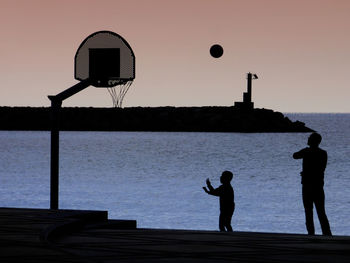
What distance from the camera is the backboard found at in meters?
15.0

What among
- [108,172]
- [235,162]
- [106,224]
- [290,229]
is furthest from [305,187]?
[235,162]

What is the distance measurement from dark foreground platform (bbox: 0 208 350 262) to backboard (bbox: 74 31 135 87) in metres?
3.88

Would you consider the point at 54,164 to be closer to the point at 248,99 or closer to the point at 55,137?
the point at 55,137

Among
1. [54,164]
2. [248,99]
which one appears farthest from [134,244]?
[248,99]

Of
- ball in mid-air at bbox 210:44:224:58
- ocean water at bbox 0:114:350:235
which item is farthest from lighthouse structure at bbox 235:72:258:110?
ball in mid-air at bbox 210:44:224:58

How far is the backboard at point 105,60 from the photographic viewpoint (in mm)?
14969

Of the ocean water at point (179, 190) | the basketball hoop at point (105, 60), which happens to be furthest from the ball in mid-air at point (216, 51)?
the basketball hoop at point (105, 60)

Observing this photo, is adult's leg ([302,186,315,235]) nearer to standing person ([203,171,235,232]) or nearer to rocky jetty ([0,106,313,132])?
standing person ([203,171,235,232])

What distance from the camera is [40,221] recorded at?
11.0m

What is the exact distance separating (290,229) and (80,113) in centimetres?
14689

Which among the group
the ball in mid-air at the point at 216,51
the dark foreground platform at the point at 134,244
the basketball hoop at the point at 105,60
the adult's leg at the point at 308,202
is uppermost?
the ball in mid-air at the point at 216,51

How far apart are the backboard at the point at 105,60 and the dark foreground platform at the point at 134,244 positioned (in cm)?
388

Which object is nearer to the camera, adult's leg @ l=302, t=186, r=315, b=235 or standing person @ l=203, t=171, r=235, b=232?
adult's leg @ l=302, t=186, r=315, b=235

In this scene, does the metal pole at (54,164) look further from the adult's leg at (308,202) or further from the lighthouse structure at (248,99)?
the lighthouse structure at (248,99)
